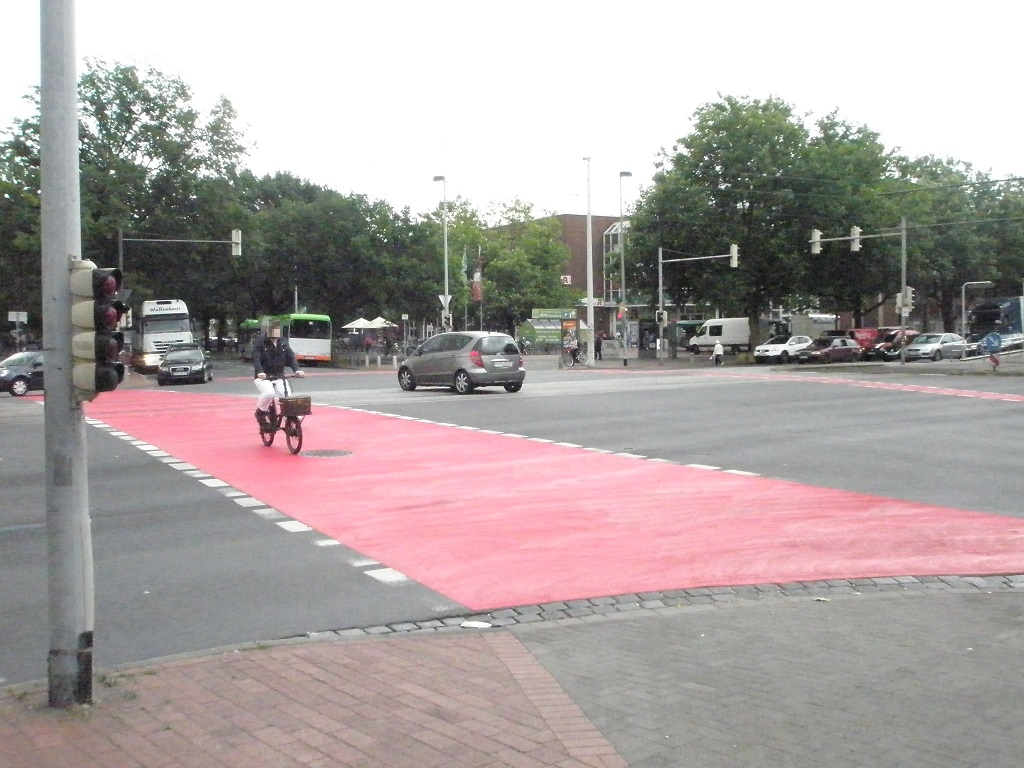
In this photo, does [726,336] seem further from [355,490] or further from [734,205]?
[355,490]

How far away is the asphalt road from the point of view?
669 cm

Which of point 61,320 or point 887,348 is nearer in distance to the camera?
Result: point 61,320

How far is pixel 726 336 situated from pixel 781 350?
1669 cm

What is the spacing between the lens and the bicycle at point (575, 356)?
57.1 metres

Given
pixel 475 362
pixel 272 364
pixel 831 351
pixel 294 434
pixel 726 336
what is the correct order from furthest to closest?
1. pixel 726 336
2. pixel 831 351
3. pixel 475 362
4. pixel 272 364
5. pixel 294 434

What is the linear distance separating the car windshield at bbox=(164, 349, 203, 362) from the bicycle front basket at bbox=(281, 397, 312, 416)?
86.6 ft

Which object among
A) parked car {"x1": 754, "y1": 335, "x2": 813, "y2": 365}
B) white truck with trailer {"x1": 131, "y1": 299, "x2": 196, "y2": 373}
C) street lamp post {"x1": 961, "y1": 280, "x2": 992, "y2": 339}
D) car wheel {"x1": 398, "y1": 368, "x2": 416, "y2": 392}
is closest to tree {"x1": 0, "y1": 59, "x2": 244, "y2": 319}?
white truck with trailer {"x1": 131, "y1": 299, "x2": 196, "y2": 373}

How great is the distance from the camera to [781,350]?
60250 millimetres

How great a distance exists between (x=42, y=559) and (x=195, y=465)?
565 centimetres

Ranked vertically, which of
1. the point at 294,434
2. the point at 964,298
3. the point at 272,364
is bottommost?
the point at 294,434

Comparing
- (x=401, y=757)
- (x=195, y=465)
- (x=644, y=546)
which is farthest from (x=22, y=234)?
(x=401, y=757)

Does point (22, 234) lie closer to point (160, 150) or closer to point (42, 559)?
point (160, 150)

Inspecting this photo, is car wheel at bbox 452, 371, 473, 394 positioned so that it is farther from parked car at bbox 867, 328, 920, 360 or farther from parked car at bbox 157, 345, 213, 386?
parked car at bbox 867, 328, 920, 360

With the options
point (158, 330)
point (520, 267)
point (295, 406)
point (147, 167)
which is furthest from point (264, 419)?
point (520, 267)
